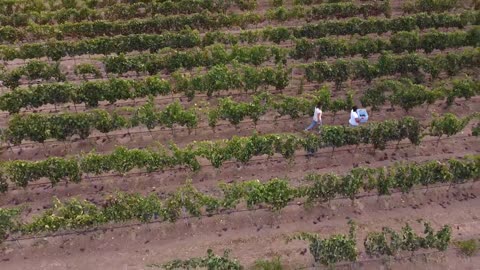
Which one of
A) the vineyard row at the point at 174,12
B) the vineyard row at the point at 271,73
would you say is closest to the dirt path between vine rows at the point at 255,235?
the vineyard row at the point at 271,73

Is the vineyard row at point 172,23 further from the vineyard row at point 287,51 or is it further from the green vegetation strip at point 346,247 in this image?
the green vegetation strip at point 346,247

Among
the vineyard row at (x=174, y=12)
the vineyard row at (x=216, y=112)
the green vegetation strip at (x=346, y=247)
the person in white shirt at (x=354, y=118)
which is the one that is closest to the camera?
the green vegetation strip at (x=346, y=247)

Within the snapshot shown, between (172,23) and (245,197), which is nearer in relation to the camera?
(245,197)

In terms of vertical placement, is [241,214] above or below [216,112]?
below

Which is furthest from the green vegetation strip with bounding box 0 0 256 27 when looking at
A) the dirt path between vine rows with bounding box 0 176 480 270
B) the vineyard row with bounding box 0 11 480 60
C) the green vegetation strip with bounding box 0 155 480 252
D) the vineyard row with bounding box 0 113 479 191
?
the dirt path between vine rows with bounding box 0 176 480 270

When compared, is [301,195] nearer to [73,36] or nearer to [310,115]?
[310,115]

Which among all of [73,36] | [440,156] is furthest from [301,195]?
[73,36]

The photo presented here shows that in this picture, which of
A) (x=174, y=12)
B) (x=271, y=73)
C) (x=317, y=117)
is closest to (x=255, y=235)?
(x=317, y=117)

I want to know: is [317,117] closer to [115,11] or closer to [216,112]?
[216,112]

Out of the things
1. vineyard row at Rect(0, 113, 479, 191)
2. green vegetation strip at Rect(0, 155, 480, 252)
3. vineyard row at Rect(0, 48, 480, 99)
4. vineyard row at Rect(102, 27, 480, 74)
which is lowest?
green vegetation strip at Rect(0, 155, 480, 252)

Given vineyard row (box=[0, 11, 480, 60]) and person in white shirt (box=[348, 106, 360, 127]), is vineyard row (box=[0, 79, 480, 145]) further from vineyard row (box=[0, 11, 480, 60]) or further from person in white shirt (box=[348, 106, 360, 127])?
vineyard row (box=[0, 11, 480, 60])
